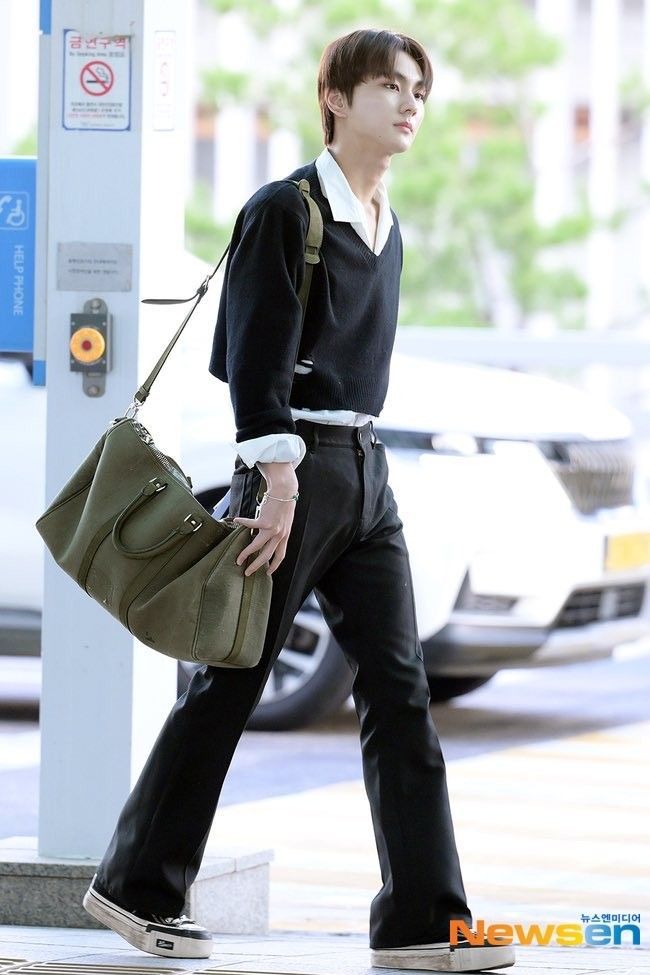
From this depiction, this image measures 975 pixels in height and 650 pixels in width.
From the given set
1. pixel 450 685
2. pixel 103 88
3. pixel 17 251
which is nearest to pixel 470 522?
pixel 450 685

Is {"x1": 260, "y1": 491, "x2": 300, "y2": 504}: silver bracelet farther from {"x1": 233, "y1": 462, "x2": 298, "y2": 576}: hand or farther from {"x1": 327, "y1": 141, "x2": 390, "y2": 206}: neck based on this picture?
{"x1": 327, "y1": 141, "x2": 390, "y2": 206}: neck

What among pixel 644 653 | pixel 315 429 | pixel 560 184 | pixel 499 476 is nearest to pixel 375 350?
pixel 315 429

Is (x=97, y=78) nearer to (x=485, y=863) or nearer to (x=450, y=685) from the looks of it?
(x=485, y=863)

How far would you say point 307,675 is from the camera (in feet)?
22.8

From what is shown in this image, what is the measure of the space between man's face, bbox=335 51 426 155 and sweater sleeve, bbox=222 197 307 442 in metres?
0.27

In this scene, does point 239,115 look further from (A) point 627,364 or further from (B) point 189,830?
(B) point 189,830

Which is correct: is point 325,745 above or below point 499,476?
below

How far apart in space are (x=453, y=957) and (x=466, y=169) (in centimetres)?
2454

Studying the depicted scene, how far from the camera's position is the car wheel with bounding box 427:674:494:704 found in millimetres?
7730

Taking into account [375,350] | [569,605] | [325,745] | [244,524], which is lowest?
[325,745]

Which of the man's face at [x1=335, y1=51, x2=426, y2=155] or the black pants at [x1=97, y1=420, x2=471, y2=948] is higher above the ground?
the man's face at [x1=335, y1=51, x2=426, y2=155]

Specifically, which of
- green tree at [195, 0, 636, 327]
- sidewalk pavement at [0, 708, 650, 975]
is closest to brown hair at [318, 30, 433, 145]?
sidewalk pavement at [0, 708, 650, 975]

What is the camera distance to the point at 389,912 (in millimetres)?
3609

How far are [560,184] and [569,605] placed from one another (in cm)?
3234
